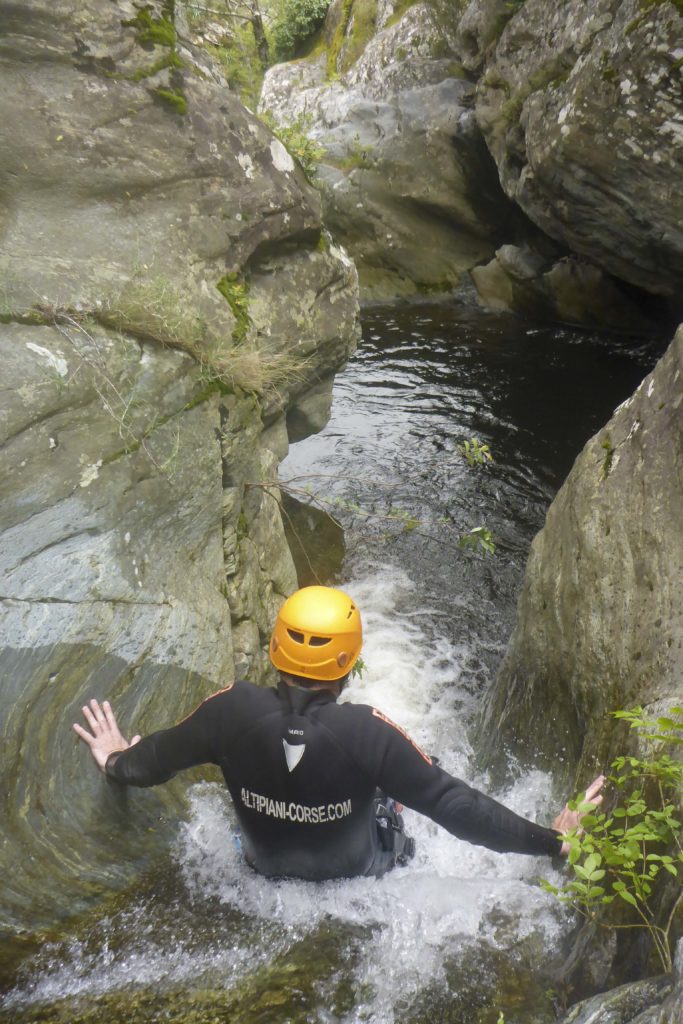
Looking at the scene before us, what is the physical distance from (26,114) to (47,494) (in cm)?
238

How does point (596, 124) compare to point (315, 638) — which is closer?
point (315, 638)

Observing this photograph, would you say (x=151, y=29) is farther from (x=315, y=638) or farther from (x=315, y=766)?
(x=315, y=766)

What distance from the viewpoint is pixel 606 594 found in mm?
4625

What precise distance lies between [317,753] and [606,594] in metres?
2.09

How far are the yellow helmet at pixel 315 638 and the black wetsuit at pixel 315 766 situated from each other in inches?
4.8

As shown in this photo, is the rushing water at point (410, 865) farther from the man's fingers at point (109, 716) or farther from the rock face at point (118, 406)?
the man's fingers at point (109, 716)

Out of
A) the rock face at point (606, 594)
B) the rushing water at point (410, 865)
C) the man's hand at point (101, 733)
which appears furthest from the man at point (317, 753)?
the rock face at point (606, 594)

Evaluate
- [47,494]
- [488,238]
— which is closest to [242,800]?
[47,494]

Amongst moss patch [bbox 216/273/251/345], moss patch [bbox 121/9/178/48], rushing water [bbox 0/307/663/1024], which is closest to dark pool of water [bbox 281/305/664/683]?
rushing water [bbox 0/307/663/1024]

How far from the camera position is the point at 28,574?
13.2 feet

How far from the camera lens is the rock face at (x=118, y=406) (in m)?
3.93

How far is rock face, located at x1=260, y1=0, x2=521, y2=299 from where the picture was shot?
683 inches

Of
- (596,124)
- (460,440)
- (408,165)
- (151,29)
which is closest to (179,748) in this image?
(151,29)

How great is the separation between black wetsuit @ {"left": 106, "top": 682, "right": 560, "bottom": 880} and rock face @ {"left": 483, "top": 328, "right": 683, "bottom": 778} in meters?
0.97
